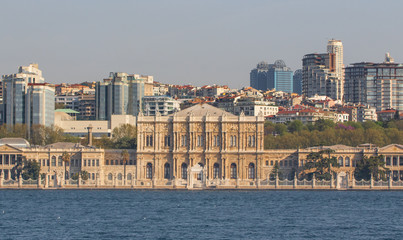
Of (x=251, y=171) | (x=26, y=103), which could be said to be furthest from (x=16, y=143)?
(x=26, y=103)

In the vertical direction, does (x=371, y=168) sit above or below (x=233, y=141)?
below

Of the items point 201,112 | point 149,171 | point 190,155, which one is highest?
point 201,112

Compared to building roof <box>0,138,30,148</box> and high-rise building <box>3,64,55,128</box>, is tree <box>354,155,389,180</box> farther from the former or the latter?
high-rise building <box>3,64,55,128</box>

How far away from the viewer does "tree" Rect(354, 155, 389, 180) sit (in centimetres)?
11331

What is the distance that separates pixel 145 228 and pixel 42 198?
29.1 metres

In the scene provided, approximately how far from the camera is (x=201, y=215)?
77625mm

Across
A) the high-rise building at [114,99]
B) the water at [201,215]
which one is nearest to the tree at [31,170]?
the water at [201,215]

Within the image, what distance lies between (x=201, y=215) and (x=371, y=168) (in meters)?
40.0

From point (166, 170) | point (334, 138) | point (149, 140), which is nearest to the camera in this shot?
point (166, 170)

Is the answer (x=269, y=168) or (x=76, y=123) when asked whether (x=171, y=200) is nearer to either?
(x=269, y=168)

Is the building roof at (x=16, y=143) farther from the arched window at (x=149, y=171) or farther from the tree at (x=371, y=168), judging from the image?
the tree at (x=371, y=168)

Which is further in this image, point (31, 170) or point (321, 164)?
point (31, 170)

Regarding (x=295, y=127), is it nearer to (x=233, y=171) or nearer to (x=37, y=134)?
(x=233, y=171)

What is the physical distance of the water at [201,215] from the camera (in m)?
65.6
